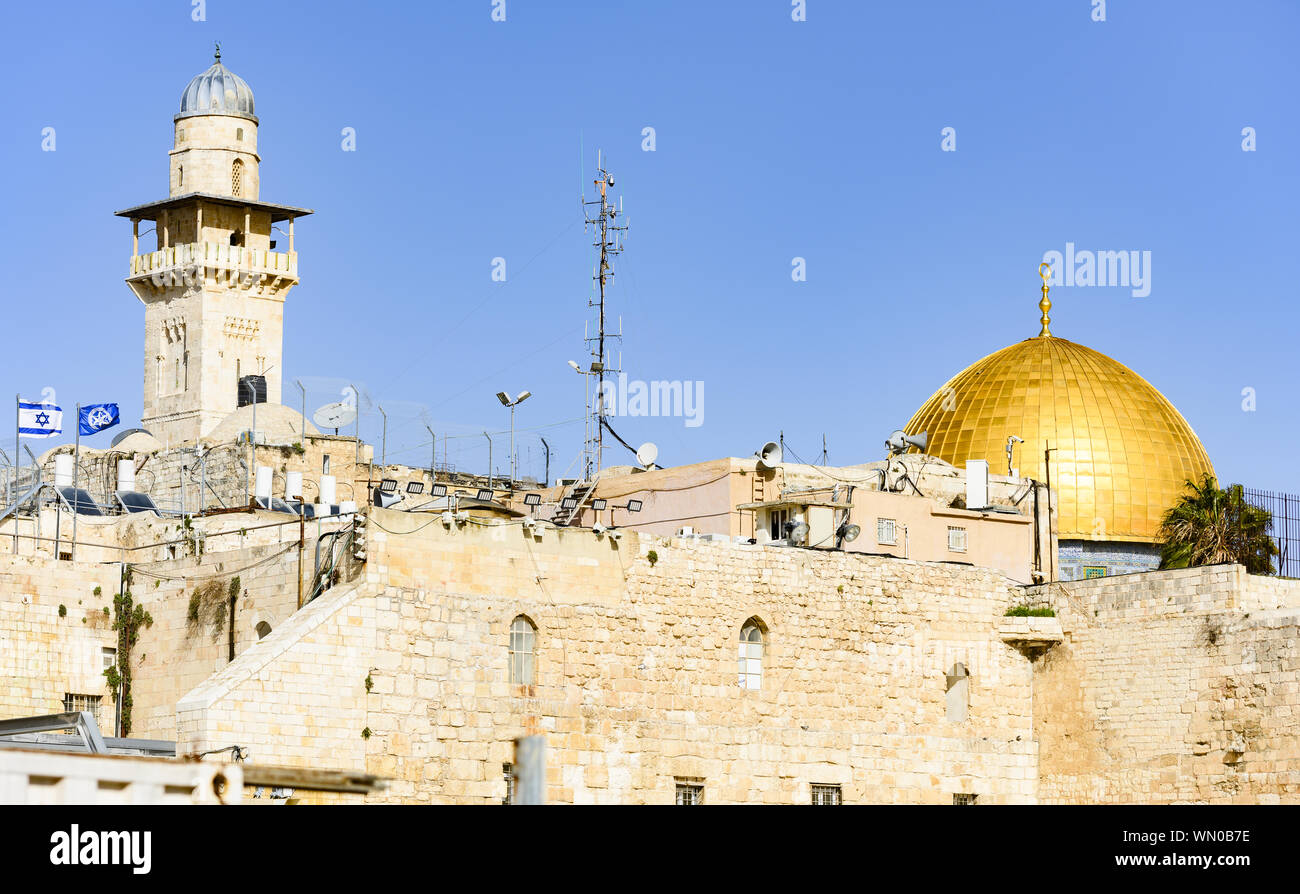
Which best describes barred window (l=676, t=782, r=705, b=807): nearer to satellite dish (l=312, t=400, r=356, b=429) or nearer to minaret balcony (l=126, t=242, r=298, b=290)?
satellite dish (l=312, t=400, r=356, b=429)

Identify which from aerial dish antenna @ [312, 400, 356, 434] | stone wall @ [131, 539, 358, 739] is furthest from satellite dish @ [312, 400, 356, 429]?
stone wall @ [131, 539, 358, 739]

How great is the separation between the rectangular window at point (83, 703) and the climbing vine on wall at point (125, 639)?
30 centimetres

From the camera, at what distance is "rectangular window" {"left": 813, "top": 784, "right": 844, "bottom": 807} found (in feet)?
92.0

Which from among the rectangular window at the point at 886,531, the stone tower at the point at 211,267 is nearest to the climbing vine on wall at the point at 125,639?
the rectangular window at the point at 886,531

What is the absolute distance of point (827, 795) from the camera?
28125 mm

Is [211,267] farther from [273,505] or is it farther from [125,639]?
[125,639]

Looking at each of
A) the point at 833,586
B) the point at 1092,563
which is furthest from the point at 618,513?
the point at 1092,563

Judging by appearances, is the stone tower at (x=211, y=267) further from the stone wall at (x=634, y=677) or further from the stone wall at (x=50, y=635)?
the stone wall at (x=634, y=677)

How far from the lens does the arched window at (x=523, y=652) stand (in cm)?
2594

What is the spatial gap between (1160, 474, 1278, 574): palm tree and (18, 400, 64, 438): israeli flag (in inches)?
894

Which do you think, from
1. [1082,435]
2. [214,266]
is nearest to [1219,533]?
[1082,435]

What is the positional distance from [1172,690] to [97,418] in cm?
1836
